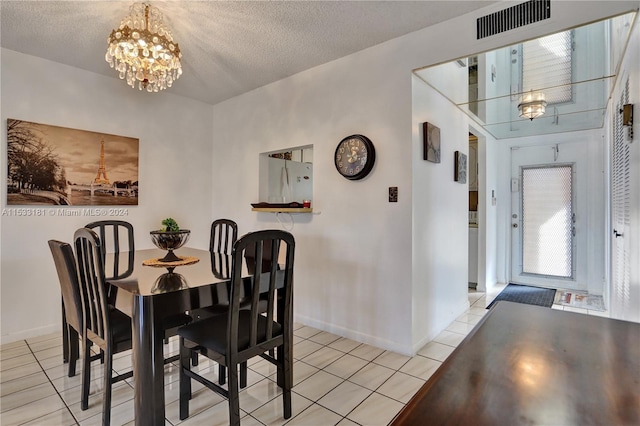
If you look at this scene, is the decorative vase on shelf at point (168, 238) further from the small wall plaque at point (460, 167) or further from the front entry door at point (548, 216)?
the front entry door at point (548, 216)

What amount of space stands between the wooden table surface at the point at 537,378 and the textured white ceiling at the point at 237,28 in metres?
2.23

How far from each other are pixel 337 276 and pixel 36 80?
339 centimetres

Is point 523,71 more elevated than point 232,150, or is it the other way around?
point 523,71

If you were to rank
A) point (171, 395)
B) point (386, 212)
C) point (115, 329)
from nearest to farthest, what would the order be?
point (115, 329), point (171, 395), point (386, 212)

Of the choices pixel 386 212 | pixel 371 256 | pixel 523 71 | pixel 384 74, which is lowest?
pixel 371 256

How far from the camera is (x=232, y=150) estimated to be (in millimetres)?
4238

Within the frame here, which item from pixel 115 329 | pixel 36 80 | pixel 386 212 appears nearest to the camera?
pixel 115 329

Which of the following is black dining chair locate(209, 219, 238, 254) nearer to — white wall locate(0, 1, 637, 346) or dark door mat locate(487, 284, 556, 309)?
white wall locate(0, 1, 637, 346)

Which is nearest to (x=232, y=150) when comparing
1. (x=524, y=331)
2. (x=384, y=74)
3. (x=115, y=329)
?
(x=384, y=74)

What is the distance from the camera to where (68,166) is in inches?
127

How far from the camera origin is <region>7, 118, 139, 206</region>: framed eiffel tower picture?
2969mm

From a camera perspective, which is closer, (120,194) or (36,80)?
(36,80)

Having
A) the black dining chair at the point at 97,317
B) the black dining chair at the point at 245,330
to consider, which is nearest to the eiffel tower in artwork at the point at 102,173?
the black dining chair at the point at 97,317

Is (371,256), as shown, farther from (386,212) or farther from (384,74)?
(384,74)
